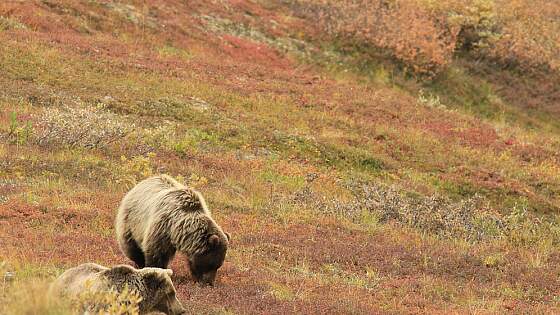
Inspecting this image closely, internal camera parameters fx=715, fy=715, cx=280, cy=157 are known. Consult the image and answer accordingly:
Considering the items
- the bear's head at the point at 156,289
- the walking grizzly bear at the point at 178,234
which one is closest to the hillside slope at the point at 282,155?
Answer: the walking grizzly bear at the point at 178,234

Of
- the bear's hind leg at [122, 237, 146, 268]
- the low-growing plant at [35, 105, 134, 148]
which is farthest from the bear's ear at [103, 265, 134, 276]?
the low-growing plant at [35, 105, 134, 148]

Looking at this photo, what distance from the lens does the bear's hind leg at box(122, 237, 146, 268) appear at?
10789mm

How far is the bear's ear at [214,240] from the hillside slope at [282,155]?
619 mm

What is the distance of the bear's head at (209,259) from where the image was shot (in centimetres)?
1017

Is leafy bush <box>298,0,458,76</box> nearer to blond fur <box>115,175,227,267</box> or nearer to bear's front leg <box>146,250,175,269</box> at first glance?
blond fur <box>115,175,227,267</box>

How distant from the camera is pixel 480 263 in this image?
14.5 meters

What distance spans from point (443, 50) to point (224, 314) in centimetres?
3765

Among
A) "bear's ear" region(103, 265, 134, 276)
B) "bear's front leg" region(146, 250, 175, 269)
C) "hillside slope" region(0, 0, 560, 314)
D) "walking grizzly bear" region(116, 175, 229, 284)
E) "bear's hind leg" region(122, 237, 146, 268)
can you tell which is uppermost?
"bear's ear" region(103, 265, 134, 276)

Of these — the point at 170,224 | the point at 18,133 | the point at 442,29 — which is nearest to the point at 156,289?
the point at 170,224

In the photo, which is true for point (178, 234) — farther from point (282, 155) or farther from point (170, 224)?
point (282, 155)

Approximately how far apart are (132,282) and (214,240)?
2.29 m

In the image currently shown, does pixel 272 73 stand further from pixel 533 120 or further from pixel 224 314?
pixel 224 314

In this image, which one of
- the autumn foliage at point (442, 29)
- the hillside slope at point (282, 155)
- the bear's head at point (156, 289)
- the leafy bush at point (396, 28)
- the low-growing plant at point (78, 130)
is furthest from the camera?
the autumn foliage at point (442, 29)

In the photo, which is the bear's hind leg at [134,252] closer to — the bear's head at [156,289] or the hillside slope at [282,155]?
the hillside slope at [282,155]
